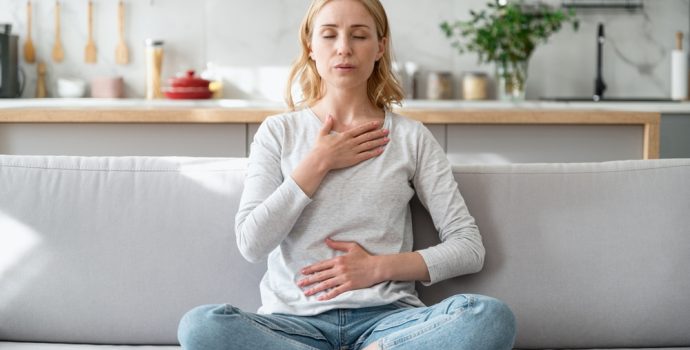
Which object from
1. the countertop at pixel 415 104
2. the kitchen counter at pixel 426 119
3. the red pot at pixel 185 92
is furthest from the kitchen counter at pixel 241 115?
the red pot at pixel 185 92

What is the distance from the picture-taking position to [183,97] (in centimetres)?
394

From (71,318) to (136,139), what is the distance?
4.48ft

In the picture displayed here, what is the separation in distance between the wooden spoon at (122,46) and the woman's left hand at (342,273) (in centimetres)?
297

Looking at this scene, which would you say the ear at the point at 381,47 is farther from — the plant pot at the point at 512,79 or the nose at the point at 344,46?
the plant pot at the point at 512,79

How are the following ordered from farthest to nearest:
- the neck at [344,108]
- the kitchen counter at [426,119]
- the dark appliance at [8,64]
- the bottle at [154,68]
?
the bottle at [154,68]
the dark appliance at [8,64]
the kitchen counter at [426,119]
the neck at [344,108]

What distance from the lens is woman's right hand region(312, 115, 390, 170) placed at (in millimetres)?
1669

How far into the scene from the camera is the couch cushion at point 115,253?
176cm

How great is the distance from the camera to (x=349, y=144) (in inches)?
66.9

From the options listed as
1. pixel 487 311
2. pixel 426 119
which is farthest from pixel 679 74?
pixel 487 311

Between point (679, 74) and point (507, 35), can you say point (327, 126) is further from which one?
point (679, 74)

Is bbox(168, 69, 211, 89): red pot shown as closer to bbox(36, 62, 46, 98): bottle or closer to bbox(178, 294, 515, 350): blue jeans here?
bbox(36, 62, 46, 98): bottle

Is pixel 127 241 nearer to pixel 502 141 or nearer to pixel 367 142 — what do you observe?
pixel 367 142

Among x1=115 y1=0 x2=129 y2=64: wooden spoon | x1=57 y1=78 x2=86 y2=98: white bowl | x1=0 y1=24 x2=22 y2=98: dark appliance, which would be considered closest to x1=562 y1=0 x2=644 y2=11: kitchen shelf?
x1=115 y1=0 x2=129 y2=64: wooden spoon

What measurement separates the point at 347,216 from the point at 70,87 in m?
2.95
